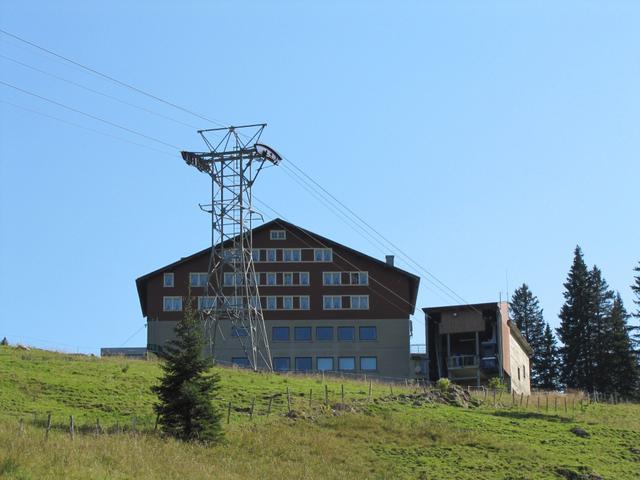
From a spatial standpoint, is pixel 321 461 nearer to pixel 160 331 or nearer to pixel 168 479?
pixel 168 479

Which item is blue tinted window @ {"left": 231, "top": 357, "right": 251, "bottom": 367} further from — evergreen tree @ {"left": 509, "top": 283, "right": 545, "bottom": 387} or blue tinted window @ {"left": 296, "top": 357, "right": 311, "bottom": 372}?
evergreen tree @ {"left": 509, "top": 283, "right": 545, "bottom": 387}

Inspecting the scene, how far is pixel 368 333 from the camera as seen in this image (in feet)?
318

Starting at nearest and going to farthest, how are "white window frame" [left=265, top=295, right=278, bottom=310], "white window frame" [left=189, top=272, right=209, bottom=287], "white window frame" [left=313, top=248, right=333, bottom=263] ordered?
"white window frame" [left=265, top=295, right=278, bottom=310]
"white window frame" [left=189, top=272, right=209, bottom=287]
"white window frame" [left=313, top=248, right=333, bottom=263]

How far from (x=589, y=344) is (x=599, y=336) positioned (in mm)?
1337

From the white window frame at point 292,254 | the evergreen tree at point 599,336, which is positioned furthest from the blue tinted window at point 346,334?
the evergreen tree at point 599,336

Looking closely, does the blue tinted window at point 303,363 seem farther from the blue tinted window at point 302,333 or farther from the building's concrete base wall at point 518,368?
the building's concrete base wall at point 518,368

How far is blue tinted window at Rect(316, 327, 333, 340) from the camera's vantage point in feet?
318

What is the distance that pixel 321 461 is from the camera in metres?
45.8

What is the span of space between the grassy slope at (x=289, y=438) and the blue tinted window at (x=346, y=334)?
1099 inches

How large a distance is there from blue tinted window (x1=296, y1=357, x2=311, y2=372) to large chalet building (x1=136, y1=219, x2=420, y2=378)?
0.03 meters

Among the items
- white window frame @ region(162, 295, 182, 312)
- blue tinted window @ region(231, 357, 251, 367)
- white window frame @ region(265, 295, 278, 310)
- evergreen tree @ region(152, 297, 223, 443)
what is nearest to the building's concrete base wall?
white window frame @ region(265, 295, 278, 310)

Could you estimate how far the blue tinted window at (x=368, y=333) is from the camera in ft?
317

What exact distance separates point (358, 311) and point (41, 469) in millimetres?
63077

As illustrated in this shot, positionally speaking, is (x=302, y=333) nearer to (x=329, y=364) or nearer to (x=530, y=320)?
(x=329, y=364)
